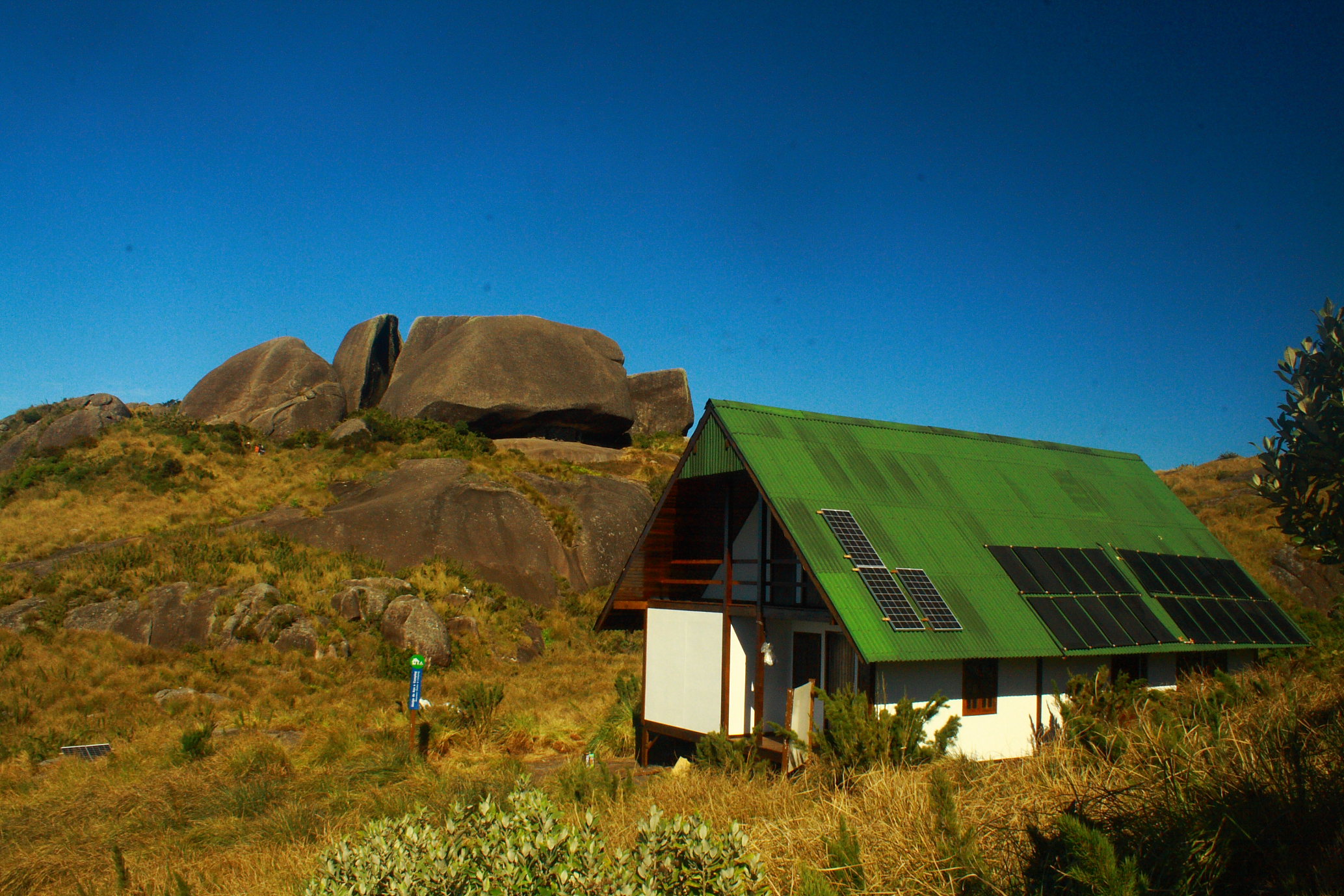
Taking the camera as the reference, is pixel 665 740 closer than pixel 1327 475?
No

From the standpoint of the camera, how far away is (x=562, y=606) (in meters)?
34.2

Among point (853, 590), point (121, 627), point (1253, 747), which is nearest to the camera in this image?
point (1253, 747)

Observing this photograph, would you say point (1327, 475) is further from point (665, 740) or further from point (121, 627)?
point (121, 627)

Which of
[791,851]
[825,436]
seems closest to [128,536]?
[825,436]

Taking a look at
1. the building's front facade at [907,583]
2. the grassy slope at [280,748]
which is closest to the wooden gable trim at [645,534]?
the building's front facade at [907,583]

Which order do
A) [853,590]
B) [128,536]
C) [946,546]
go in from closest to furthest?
1. [853,590]
2. [946,546]
3. [128,536]

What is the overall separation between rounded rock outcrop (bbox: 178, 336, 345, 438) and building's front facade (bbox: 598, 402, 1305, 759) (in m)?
35.2

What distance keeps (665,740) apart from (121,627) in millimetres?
17017

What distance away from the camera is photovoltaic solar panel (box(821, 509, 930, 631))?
13672mm

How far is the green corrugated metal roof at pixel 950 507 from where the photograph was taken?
14.1m

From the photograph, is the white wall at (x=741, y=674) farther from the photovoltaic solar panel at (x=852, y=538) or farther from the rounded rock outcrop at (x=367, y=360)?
the rounded rock outcrop at (x=367, y=360)

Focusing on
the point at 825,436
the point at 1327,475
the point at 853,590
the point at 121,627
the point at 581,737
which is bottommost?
the point at 581,737

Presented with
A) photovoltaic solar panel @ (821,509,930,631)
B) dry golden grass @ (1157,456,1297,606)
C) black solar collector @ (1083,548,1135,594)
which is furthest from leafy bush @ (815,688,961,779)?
dry golden grass @ (1157,456,1297,606)

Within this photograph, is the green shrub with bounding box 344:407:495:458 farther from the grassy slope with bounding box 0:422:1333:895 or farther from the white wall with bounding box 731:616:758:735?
the white wall with bounding box 731:616:758:735
